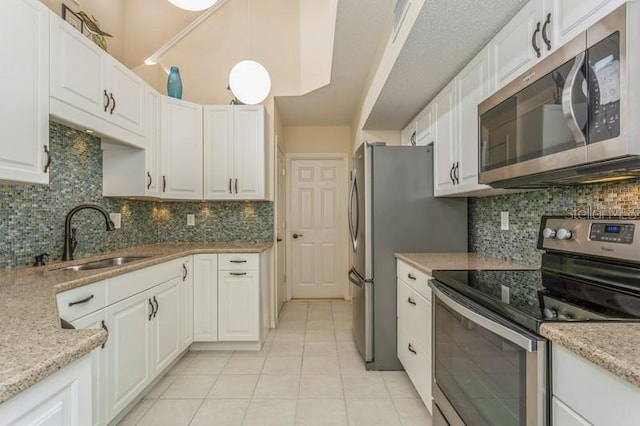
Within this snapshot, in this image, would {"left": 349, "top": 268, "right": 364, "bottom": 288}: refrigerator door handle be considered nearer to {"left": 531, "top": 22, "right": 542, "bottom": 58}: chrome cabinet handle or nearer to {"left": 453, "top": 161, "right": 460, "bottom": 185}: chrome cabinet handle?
{"left": 453, "top": 161, "right": 460, "bottom": 185}: chrome cabinet handle

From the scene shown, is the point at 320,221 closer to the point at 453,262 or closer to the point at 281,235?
the point at 281,235

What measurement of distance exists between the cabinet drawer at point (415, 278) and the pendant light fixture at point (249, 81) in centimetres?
198

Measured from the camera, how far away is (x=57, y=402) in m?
0.72

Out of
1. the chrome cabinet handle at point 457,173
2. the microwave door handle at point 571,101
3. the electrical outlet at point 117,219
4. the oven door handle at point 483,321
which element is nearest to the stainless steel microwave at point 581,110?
the microwave door handle at point 571,101

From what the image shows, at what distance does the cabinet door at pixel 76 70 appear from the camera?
1771 mm

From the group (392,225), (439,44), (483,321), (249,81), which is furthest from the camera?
(249,81)

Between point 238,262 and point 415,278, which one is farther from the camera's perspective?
point 238,262

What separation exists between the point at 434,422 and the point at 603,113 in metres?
1.53

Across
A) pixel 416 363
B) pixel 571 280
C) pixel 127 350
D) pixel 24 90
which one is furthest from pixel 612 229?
pixel 24 90

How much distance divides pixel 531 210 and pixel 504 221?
0.27 meters

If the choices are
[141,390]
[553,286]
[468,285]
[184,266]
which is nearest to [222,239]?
[184,266]

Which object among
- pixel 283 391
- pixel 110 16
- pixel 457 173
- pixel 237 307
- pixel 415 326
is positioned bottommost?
pixel 283 391

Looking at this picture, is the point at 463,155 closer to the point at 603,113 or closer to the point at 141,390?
the point at 603,113

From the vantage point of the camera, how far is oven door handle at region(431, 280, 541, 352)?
3.04 feet
